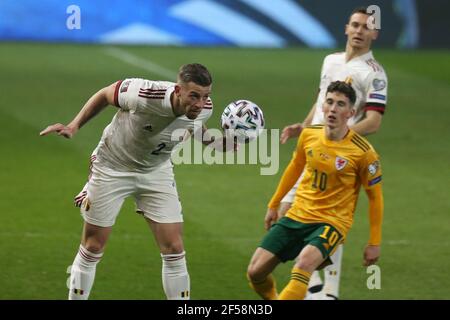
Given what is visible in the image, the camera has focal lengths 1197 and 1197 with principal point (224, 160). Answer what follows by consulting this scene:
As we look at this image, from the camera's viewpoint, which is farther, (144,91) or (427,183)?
(427,183)

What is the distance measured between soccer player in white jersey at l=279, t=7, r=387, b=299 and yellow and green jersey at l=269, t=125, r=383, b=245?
0.91m

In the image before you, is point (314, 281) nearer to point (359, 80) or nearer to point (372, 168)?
point (372, 168)

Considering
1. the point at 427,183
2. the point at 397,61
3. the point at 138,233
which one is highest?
the point at 397,61

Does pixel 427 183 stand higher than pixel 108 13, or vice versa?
pixel 108 13

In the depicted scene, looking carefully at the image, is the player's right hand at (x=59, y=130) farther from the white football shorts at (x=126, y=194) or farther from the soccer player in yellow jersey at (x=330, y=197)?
the soccer player in yellow jersey at (x=330, y=197)

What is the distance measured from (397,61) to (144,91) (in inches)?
740

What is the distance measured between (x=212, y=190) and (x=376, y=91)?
4.91 m

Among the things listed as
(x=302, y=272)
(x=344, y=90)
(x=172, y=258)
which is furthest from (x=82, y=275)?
(x=344, y=90)

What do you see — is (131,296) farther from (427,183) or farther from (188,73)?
(427,183)

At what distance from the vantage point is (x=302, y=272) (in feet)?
30.0
